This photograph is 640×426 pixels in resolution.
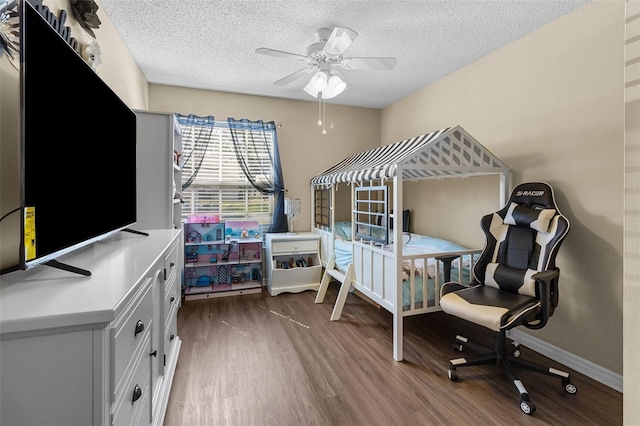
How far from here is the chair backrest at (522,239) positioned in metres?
2.04

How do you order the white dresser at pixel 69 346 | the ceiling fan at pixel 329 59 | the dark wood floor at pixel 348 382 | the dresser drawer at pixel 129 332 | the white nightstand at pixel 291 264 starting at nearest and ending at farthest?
the white dresser at pixel 69 346 → the dresser drawer at pixel 129 332 → the dark wood floor at pixel 348 382 → the ceiling fan at pixel 329 59 → the white nightstand at pixel 291 264

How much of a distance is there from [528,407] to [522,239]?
3.53ft

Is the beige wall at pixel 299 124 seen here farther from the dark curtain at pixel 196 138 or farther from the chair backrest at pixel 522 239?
the chair backrest at pixel 522 239

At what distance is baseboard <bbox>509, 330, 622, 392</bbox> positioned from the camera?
6.42ft

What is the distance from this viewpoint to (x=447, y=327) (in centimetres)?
279

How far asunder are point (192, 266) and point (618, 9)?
13.9 ft

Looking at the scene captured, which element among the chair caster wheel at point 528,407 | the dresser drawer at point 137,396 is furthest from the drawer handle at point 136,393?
the chair caster wheel at point 528,407

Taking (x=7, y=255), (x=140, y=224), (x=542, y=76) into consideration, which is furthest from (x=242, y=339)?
(x=542, y=76)

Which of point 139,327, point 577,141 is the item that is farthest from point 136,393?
point 577,141

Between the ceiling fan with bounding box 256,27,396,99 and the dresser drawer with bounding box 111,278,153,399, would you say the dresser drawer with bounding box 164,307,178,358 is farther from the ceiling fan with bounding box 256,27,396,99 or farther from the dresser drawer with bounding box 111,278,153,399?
the ceiling fan with bounding box 256,27,396,99

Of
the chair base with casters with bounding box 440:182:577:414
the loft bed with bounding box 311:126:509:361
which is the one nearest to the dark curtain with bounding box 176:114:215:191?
the loft bed with bounding box 311:126:509:361

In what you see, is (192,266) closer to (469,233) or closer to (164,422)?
(164,422)

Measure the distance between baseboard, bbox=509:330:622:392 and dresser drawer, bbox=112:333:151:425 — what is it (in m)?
2.70

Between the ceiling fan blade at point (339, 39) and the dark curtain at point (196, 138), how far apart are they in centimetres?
206
